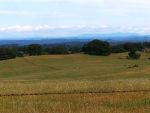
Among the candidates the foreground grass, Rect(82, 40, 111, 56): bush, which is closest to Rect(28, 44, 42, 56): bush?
Rect(82, 40, 111, 56): bush

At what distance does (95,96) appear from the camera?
40.8 feet

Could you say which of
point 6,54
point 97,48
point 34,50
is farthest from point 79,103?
point 34,50

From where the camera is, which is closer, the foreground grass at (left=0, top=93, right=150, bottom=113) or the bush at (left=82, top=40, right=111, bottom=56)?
the foreground grass at (left=0, top=93, right=150, bottom=113)

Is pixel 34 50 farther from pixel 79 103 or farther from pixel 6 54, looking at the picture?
pixel 79 103

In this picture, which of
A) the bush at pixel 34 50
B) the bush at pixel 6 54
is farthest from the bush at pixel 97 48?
the bush at pixel 6 54

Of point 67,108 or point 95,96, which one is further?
point 95,96

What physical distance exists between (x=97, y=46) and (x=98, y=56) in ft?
13.8

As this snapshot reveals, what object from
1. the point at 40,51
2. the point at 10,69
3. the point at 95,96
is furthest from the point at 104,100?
the point at 40,51

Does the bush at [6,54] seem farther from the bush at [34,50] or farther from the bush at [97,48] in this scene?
the bush at [97,48]

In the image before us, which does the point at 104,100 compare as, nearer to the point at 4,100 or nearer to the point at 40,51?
the point at 4,100

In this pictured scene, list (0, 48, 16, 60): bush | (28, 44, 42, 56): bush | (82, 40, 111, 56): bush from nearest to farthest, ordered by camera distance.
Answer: (82, 40, 111, 56): bush → (0, 48, 16, 60): bush → (28, 44, 42, 56): bush

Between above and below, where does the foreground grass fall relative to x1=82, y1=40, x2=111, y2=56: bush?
above

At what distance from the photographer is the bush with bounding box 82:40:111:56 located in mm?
91062

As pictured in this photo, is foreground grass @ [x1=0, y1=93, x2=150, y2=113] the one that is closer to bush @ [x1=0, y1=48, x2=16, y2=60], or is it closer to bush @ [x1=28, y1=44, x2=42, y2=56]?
bush @ [x1=0, y1=48, x2=16, y2=60]
